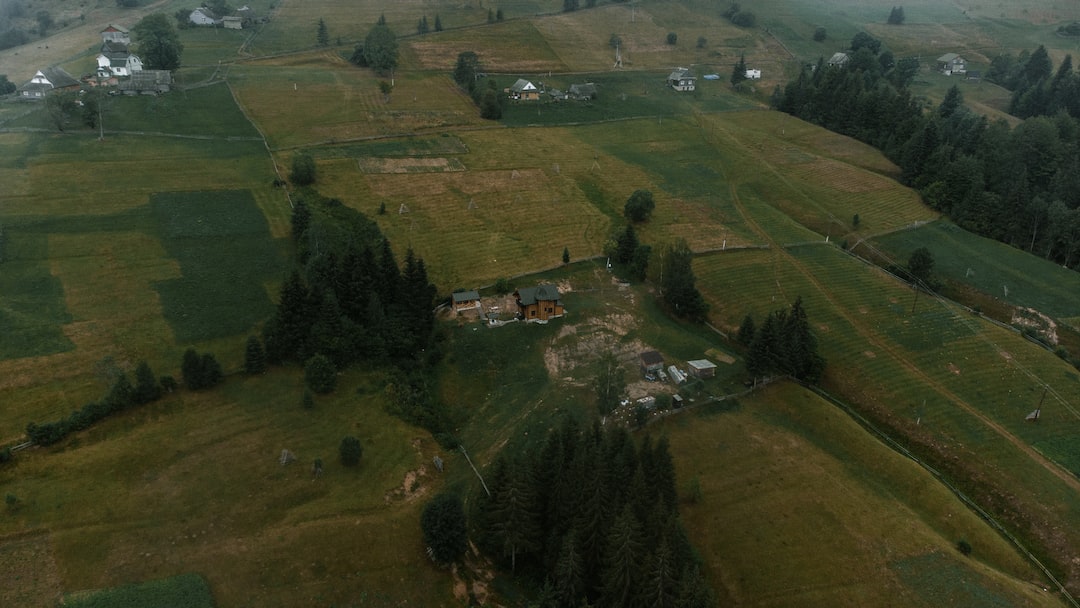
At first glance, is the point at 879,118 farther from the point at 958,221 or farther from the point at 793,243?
the point at 793,243

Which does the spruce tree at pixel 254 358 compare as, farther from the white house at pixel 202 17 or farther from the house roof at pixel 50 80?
the white house at pixel 202 17

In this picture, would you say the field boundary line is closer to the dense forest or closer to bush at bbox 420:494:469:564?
Result: bush at bbox 420:494:469:564

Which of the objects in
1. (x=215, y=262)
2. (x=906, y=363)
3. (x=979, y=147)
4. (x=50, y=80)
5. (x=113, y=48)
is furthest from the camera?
(x=113, y=48)

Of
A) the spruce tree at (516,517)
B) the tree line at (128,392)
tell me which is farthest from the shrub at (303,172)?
the spruce tree at (516,517)

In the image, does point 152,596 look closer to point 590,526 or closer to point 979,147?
point 590,526

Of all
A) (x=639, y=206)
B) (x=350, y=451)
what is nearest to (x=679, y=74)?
(x=639, y=206)

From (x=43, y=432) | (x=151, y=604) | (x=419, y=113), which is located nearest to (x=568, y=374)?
(x=151, y=604)
